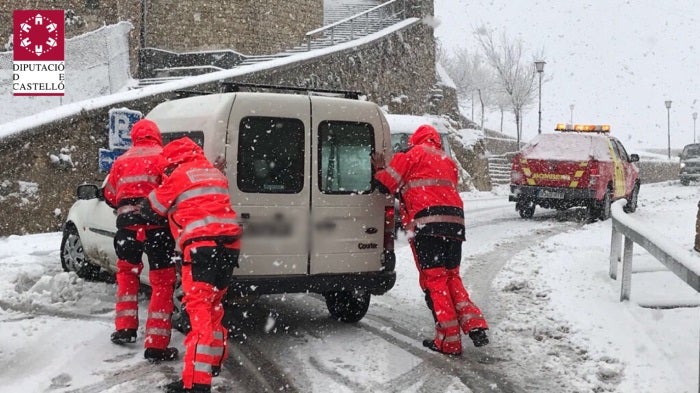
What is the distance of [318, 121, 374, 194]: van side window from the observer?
584 cm

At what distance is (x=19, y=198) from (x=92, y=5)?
11717 mm

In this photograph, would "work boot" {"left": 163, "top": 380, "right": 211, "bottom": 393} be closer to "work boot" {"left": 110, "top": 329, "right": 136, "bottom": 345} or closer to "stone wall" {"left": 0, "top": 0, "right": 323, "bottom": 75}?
"work boot" {"left": 110, "top": 329, "right": 136, "bottom": 345}

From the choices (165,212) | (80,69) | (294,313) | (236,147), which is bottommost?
(294,313)

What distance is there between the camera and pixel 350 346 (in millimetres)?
5738

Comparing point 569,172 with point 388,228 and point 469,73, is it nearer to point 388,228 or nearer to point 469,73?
point 388,228

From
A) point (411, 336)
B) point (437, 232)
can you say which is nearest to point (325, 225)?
point (437, 232)

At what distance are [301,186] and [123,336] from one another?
1.89m

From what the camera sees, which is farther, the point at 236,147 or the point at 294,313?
the point at 294,313

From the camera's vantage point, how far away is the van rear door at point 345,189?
5.79 m

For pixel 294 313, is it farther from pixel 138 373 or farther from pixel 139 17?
pixel 139 17

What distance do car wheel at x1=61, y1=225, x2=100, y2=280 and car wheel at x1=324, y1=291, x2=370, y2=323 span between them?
3140 mm

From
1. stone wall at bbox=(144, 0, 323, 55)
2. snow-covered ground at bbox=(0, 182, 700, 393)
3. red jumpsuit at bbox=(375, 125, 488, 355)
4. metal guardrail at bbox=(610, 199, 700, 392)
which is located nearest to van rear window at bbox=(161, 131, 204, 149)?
red jumpsuit at bbox=(375, 125, 488, 355)

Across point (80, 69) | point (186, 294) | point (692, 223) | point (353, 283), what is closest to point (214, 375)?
point (186, 294)

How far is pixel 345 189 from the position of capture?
594 cm
